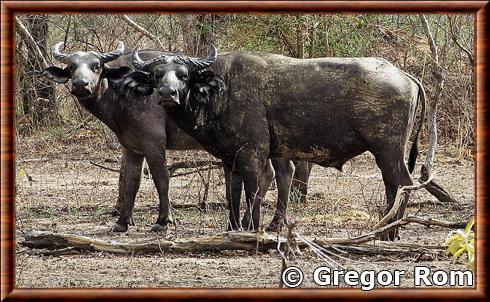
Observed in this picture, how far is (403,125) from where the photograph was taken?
36.2 feet

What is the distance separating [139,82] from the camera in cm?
1156

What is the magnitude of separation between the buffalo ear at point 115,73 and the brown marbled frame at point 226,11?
4733mm

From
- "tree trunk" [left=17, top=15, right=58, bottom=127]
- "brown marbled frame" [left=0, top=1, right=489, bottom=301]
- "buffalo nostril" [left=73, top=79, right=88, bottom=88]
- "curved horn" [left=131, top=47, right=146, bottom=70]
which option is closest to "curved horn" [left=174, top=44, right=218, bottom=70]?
"curved horn" [left=131, top=47, right=146, bottom=70]

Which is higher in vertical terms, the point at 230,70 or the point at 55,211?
the point at 230,70

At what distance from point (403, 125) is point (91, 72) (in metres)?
3.52

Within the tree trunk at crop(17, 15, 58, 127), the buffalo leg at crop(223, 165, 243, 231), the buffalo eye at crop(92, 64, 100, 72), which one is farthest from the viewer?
the tree trunk at crop(17, 15, 58, 127)

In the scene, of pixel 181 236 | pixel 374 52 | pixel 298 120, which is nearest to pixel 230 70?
→ pixel 298 120

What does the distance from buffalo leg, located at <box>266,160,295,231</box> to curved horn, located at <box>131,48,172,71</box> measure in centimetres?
212

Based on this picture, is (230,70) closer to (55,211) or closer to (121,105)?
(121,105)

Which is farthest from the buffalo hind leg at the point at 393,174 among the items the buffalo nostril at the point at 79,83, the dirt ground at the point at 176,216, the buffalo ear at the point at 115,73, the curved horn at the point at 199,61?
the buffalo nostril at the point at 79,83

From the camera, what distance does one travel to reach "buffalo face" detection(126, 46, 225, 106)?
10705mm

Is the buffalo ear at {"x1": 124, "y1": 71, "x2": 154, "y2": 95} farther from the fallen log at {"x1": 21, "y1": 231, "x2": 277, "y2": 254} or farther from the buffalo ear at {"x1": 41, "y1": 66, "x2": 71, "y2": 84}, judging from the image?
the fallen log at {"x1": 21, "y1": 231, "x2": 277, "y2": 254}

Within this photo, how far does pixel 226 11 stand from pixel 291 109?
4.39m

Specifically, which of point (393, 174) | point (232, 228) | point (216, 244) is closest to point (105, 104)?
point (232, 228)
